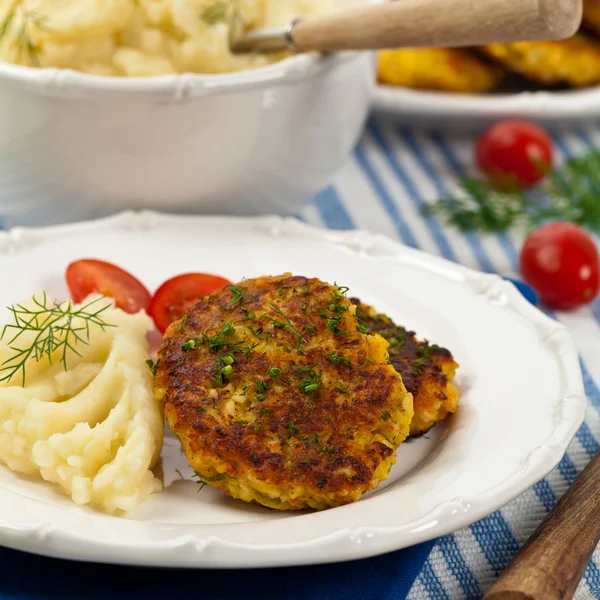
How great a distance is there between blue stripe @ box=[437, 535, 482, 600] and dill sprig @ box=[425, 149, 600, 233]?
2.79 metres

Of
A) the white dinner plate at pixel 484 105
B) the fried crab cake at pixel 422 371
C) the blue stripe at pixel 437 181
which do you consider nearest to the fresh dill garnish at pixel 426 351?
the fried crab cake at pixel 422 371

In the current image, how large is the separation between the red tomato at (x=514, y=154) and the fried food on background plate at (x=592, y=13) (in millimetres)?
947

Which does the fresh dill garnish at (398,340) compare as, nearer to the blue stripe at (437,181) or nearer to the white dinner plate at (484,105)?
the blue stripe at (437,181)

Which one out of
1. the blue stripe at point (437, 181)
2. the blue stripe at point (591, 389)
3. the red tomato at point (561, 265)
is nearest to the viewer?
the blue stripe at point (591, 389)

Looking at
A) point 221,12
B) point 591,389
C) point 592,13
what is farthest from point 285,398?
point 592,13

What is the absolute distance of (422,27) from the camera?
12.6 ft

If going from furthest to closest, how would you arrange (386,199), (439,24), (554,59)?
(554,59), (386,199), (439,24)

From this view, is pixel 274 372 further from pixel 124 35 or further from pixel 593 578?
pixel 124 35

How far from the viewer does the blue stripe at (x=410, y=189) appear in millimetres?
5477

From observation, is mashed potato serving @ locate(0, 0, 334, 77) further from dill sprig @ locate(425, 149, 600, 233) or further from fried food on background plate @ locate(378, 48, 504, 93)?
fried food on background plate @ locate(378, 48, 504, 93)

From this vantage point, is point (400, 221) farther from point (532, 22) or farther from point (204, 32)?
point (532, 22)

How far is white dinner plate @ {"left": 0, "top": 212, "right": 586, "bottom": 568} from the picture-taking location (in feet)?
8.54

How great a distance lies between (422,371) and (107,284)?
143 cm

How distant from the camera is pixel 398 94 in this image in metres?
6.48
